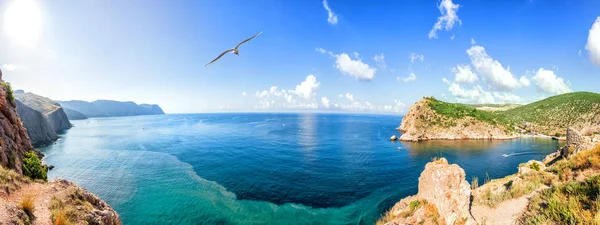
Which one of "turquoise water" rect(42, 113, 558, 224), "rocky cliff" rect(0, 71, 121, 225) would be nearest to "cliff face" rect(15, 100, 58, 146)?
"turquoise water" rect(42, 113, 558, 224)

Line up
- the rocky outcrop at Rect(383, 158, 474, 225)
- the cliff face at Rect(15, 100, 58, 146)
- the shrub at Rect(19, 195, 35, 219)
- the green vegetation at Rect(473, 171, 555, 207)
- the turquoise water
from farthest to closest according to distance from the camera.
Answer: the cliff face at Rect(15, 100, 58, 146)
the turquoise water
the green vegetation at Rect(473, 171, 555, 207)
the rocky outcrop at Rect(383, 158, 474, 225)
the shrub at Rect(19, 195, 35, 219)

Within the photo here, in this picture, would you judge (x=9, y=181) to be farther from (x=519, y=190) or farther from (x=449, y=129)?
(x=449, y=129)

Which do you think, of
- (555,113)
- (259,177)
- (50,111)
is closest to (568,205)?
(259,177)

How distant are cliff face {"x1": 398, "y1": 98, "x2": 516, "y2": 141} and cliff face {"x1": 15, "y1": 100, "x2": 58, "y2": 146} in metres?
125

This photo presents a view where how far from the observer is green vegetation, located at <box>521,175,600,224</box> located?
8797mm

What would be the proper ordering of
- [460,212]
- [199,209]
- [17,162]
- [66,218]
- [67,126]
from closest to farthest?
[66,218] < [460,212] < [17,162] < [199,209] < [67,126]

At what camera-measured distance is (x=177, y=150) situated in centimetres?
6425

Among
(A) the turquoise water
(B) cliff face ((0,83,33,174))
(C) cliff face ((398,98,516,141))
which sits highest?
(B) cliff face ((0,83,33,174))

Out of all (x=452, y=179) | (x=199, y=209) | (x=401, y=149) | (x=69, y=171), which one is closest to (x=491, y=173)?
(x=401, y=149)

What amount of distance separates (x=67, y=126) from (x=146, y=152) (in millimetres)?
119279

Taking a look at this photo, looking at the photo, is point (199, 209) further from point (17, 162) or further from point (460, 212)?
point (460, 212)

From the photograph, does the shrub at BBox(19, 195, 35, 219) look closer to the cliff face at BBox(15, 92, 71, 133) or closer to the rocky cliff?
the rocky cliff

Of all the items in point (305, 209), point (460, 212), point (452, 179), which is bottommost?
point (305, 209)

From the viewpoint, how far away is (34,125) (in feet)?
234
